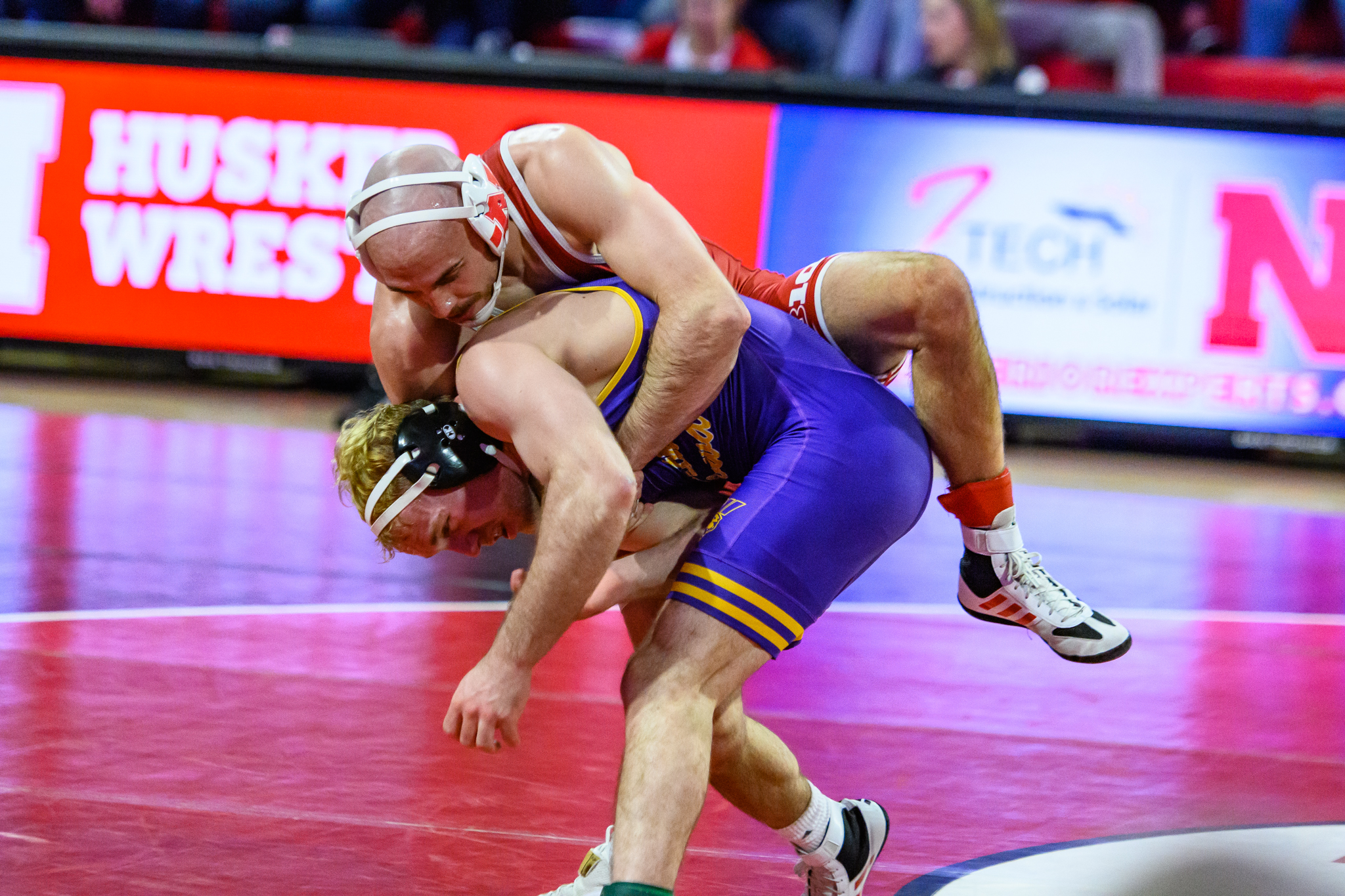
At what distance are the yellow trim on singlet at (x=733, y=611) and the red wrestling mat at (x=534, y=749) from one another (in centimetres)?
54

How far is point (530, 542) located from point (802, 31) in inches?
159

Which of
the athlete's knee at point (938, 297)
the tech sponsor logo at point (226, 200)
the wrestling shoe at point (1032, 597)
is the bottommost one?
the tech sponsor logo at point (226, 200)

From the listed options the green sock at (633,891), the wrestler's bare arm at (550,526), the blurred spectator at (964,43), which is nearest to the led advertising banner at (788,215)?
the blurred spectator at (964,43)

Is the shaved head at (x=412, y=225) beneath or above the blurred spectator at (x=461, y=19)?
above

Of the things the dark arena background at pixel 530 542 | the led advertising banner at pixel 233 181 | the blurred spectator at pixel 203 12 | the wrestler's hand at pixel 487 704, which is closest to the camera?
the wrestler's hand at pixel 487 704

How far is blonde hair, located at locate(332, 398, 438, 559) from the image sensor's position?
8.61 ft

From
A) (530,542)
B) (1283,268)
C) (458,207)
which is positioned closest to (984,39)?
(1283,268)

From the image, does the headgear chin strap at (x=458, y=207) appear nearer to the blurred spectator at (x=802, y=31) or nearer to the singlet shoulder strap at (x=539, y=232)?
the singlet shoulder strap at (x=539, y=232)

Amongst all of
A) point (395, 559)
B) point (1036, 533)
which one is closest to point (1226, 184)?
point (1036, 533)

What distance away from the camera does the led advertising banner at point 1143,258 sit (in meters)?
7.09

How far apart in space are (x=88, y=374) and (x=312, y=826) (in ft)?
19.5

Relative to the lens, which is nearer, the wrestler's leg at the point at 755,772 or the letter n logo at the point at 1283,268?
the wrestler's leg at the point at 755,772

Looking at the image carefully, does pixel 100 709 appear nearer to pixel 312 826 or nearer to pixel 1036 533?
pixel 312 826

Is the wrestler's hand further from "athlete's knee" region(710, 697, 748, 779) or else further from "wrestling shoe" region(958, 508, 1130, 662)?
"wrestling shoe" region(958, 508, 1130, 662)
